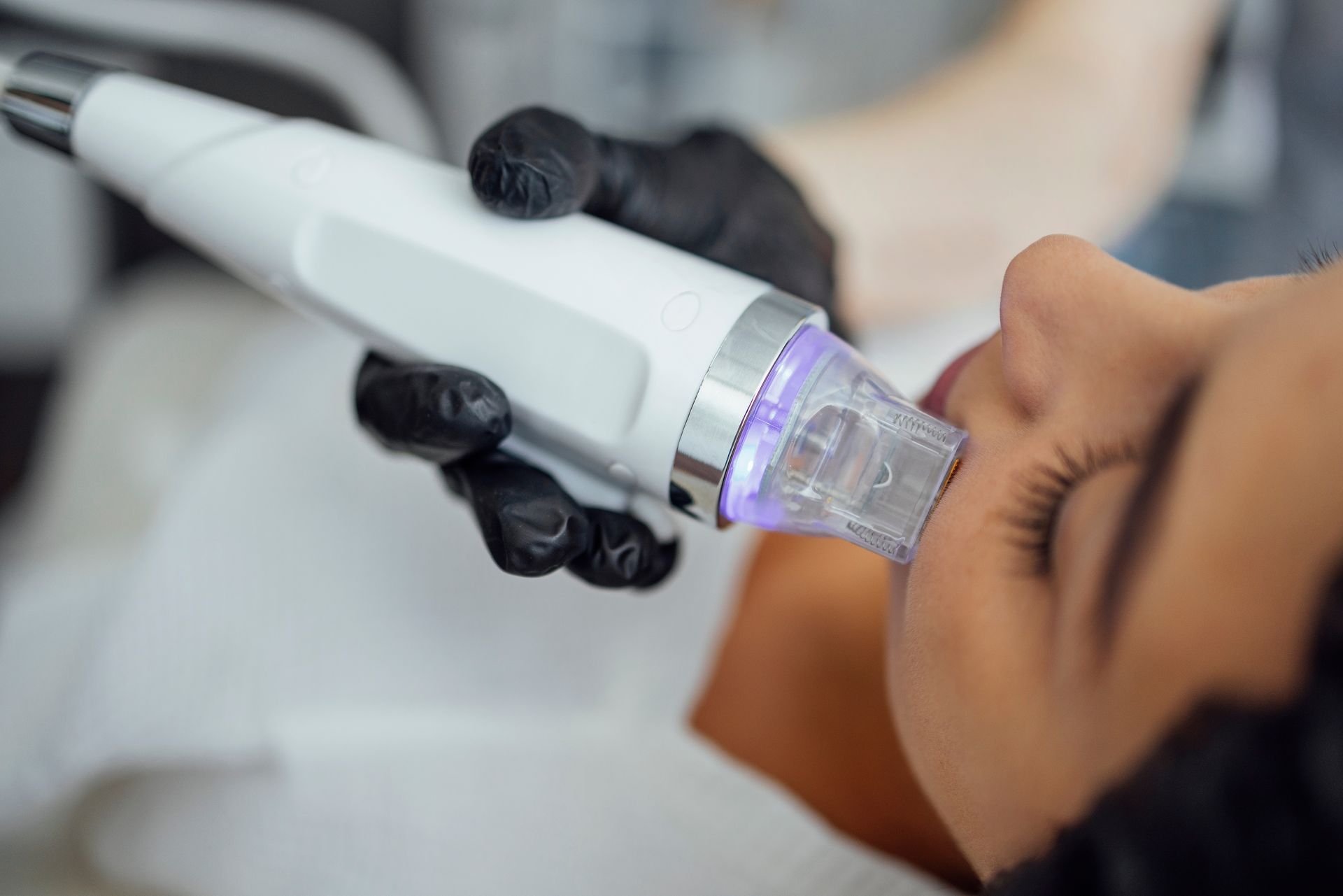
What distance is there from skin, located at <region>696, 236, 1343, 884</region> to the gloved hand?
0.50 ft

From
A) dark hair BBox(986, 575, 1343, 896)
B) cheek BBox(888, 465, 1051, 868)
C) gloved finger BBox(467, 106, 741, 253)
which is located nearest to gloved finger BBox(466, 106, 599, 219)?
gloved finger BBox(467, 106, 741, 253)

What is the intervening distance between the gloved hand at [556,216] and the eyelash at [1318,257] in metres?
0.27

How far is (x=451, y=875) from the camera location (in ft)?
1.76

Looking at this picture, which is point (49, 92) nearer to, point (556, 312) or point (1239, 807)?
point (556, 312)

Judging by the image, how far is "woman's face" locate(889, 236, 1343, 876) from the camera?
Result: 0.79ft

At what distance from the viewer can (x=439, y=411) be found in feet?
1.42

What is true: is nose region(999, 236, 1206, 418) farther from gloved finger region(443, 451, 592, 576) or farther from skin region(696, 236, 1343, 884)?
gloved finger region(443, 451, 592, 576)

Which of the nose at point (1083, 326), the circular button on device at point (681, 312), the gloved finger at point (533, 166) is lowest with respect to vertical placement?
the circular button on device at point (681, 312)

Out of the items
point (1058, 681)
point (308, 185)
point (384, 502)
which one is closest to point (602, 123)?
point (384, 502)

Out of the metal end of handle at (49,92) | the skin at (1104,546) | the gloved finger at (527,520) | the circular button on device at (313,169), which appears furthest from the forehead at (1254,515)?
the metal end of handle at (49,92)

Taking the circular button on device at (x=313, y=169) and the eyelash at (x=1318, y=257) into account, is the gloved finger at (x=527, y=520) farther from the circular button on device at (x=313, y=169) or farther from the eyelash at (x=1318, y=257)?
the eyelash at (x=1318, y=257)

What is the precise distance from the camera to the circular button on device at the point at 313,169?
1.49ft

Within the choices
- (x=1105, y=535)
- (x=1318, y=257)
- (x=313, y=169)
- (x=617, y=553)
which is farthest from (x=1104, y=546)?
(x=313, y=169)

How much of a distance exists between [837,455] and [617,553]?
0.41 ft
